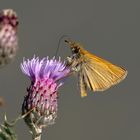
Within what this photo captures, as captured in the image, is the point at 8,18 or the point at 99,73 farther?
the point at 99,73

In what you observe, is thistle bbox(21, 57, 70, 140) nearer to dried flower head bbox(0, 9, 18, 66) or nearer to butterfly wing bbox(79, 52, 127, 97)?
butterfly wing bbox(79, 52, 127, 97)

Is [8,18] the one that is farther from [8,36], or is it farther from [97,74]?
[97,74]

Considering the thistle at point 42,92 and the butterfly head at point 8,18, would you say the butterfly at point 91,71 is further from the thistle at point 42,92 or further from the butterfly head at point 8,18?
the butterfly head at point 8,18

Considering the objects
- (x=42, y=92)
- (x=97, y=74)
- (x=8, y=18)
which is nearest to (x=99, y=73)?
(x=97, y=74)

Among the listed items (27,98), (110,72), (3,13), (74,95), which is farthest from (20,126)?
(3,13)

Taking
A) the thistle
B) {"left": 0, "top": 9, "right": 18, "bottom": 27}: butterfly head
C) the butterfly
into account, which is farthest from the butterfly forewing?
{"left": 0, "top": 9, "right": 18, "bottom": 27}: butterfly head

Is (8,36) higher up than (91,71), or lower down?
lower down

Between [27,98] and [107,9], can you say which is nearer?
[27,98]

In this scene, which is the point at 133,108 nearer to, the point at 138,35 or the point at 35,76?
the point at 138,35
